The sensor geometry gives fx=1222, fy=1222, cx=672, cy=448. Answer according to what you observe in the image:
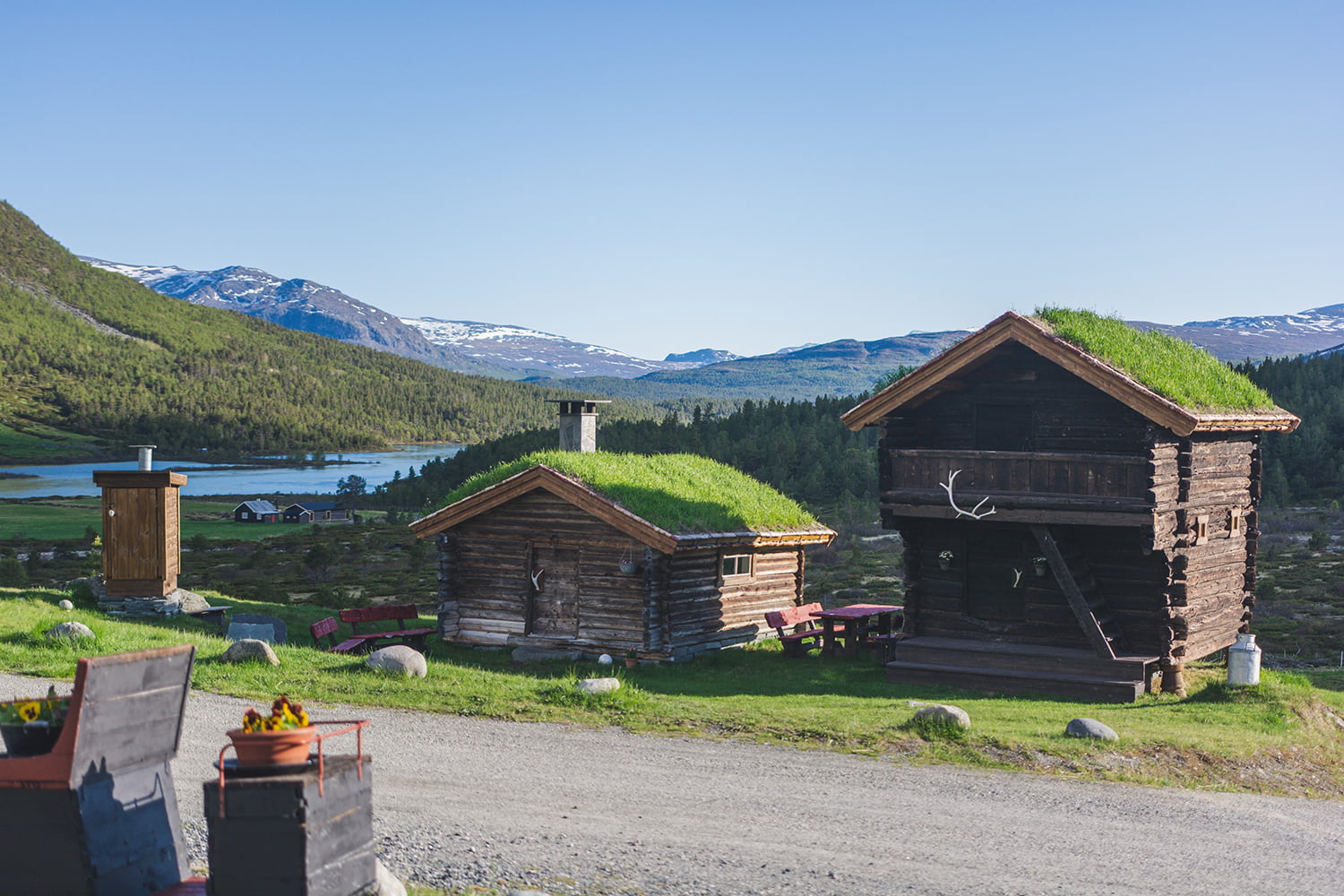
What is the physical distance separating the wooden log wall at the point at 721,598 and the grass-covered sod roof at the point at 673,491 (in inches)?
26.1

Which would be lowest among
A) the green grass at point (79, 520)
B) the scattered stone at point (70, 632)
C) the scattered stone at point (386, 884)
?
the green grass at point (79, 520)

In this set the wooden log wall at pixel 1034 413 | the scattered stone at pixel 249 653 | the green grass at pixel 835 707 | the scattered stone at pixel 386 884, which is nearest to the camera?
the scattered stone at pixel 386 884

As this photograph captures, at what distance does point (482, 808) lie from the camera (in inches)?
496

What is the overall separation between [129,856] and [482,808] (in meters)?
4.96

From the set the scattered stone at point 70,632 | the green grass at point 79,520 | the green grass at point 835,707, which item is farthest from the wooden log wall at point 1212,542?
the green grass at point 79,520

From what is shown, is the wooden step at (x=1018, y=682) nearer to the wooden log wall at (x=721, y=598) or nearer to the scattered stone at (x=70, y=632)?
the wooden log wall at (x=721, y=598)

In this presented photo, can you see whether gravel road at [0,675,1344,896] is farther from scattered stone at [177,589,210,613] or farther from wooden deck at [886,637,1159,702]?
scattered stone at [177,589,210,613]

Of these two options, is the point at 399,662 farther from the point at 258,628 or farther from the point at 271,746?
the point at 271,746

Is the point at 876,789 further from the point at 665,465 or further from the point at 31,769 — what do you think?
the point at 665,465

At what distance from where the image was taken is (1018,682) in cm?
2128

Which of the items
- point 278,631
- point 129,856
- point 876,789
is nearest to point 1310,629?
point 876,789

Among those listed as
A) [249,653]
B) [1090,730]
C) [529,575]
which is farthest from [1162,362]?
[249,653]

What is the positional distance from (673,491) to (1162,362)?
32.3 feet

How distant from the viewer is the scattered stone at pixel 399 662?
19359mm
